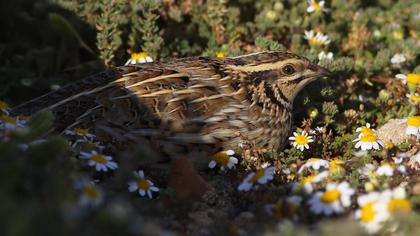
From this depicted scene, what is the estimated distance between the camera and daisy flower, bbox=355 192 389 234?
4288mm

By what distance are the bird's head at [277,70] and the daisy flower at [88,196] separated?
9.19 ft

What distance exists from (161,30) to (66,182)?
4.82 metres

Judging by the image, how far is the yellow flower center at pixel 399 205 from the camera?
437 centimetres

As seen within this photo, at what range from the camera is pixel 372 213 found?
4383 millimetres

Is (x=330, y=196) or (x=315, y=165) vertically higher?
(x=330, y=196)

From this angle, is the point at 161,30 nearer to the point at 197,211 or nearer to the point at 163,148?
the point at 163,148

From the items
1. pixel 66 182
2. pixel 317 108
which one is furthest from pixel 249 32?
pixel 66 182

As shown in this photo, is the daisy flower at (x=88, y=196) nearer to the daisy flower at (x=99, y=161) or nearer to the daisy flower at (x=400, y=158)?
the daisy flower at (x=99, y=161)

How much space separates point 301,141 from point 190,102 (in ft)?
3.68

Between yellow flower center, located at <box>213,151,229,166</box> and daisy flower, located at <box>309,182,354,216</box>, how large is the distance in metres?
1.56

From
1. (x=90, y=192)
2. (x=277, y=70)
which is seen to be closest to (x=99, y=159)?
(x=90, y=192)

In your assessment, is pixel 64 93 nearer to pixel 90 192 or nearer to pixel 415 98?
pixel 90 192

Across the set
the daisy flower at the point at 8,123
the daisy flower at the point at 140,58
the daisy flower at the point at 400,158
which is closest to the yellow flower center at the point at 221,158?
the daisy flower at the point at 400,158

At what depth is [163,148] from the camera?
20.7ft
